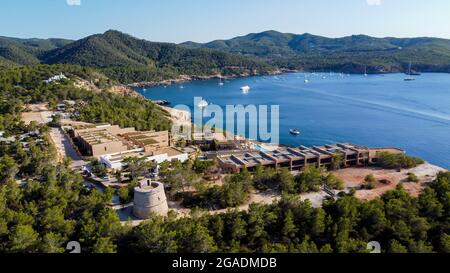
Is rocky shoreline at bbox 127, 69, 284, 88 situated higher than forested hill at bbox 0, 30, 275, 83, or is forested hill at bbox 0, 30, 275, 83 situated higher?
forested hill at bbox 0, 30, 275, 83

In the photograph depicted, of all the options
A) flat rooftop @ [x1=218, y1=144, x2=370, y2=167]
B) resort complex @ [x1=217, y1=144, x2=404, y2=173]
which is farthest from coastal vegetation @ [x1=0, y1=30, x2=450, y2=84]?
resort complex @ [x1=217, y1=144, x2=404, y2=173]

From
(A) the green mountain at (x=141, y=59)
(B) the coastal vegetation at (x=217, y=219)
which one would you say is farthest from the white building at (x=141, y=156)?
(A) the green mountain at (x=141, y=59)

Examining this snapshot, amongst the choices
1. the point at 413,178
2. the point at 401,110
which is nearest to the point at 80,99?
the point at 413,178

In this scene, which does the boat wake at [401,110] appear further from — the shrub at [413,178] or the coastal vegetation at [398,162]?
the shrub at [413,178]

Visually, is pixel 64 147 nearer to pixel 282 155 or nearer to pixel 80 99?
pixel 282 155

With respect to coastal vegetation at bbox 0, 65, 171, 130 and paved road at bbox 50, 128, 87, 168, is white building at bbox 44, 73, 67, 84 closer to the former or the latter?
coastal vegetation at bbox 0, 65, 171, 130

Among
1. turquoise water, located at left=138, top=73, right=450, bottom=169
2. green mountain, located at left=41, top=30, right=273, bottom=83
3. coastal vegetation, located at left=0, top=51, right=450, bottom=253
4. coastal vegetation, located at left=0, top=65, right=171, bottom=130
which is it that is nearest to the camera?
coastal vegetation, located at left=0, top=51, right=450, bottom=253
